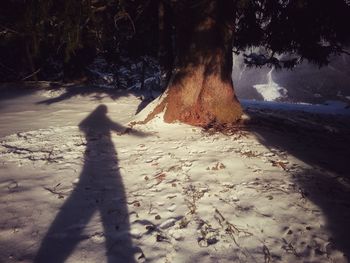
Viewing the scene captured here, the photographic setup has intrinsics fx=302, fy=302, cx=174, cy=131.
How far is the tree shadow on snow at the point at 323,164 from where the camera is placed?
329cm

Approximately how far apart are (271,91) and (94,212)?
40572mm

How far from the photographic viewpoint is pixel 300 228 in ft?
10.5

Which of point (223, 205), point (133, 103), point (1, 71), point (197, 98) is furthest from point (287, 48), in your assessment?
point (1, 71)

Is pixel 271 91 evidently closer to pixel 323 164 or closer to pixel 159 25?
pixel 159 25

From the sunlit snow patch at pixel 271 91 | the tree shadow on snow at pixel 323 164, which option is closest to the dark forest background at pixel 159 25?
the tree shadow on snow at pixel 323 164

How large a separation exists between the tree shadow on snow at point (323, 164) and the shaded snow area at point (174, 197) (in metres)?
0.02

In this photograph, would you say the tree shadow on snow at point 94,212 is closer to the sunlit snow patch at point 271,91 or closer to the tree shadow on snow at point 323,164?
the tree shadow on snow at point 323,164

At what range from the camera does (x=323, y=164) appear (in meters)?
4.78

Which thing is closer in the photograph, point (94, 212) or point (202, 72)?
point (94, 212)

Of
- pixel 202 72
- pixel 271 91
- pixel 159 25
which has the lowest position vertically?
pixel 271 91

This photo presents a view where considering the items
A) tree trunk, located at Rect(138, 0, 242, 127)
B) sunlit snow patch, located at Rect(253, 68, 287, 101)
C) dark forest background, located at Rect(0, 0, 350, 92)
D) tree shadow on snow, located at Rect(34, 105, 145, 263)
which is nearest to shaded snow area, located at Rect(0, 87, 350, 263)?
tree shadow on snow, located at Rect(34, 105, 145, 263)

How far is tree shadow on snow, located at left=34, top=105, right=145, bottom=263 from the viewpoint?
2.92 meters

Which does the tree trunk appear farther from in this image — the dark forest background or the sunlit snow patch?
the sunlit snow patch

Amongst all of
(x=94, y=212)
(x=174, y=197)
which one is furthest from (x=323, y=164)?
(x=94, y=212)
